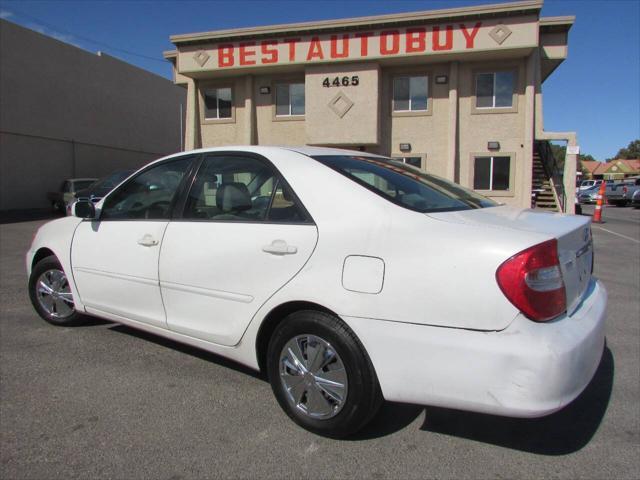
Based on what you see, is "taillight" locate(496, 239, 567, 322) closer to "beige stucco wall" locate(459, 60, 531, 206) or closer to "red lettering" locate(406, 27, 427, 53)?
"beige stucco wall" locate(459, 60, 531, 206)

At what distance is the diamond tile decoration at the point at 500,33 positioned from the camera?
16.8m

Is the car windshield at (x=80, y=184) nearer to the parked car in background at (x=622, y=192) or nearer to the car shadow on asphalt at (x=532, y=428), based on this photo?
the car shadow on asphalt at (x=532, y=428)

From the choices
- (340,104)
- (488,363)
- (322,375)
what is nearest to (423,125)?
(340,104)

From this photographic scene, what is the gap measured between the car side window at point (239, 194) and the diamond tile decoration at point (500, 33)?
52.8 ft

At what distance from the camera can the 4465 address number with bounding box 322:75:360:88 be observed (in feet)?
61.1

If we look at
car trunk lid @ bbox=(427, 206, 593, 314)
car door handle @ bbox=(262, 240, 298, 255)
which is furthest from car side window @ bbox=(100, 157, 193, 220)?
car trunk lid @ bbox=(427, 206, 593, 314)

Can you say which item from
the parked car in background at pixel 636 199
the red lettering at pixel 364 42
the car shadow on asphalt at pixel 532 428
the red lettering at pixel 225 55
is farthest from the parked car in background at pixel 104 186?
the parked car in background at pixel 636 199

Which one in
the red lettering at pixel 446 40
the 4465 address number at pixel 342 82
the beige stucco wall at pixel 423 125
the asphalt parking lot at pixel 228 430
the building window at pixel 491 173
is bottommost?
the asphalt parking lot at pixel 228 430

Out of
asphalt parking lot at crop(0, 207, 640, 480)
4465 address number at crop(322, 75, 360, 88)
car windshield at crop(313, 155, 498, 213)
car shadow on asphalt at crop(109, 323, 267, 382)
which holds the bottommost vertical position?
asphalt parking lot at crop(0, 207, 640, 480)

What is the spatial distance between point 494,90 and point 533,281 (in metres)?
17.7

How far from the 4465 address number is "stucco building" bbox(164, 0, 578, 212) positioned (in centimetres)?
4

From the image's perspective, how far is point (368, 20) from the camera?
58.6 ft

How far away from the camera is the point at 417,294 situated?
2.45 m

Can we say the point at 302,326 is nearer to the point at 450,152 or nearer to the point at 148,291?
the point at 148,291
